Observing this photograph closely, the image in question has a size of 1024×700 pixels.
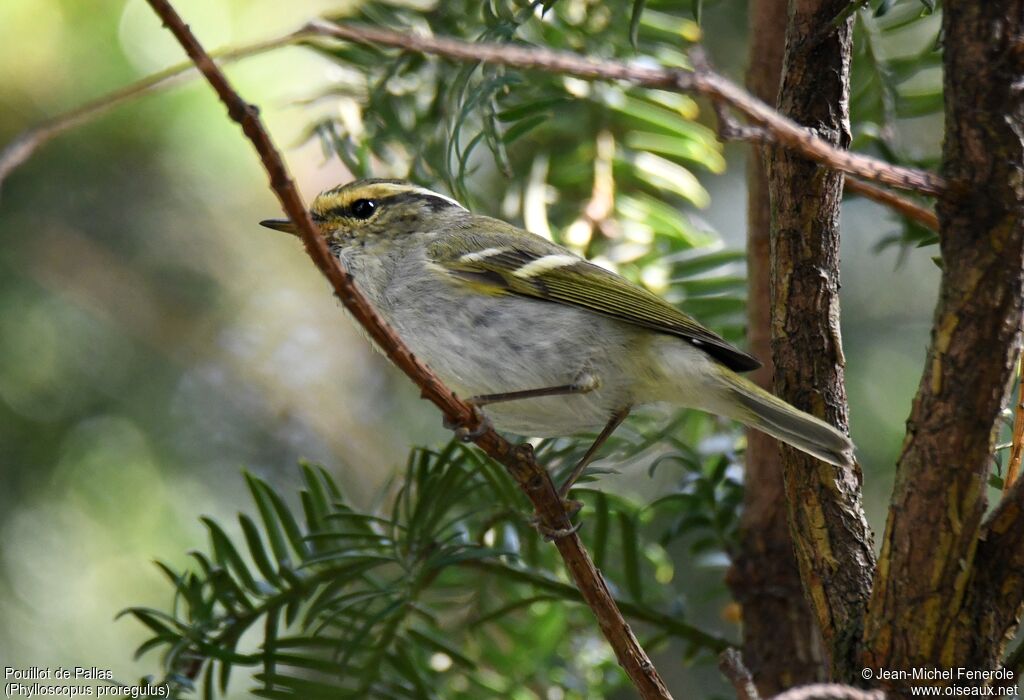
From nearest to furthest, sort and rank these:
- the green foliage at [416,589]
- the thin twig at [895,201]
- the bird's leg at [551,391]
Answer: the thin twig at [895,201]
the green foliage at [416,589]
the bird's leg at [551,391]

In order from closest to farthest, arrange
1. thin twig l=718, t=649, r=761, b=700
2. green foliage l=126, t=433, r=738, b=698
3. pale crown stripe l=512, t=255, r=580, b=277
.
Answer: thin twig l=718, t=649, r=761, b=700
green foliage l=126, t=433, r=738, b=698
pale crown stripe l=512, t=255, r=580, b=277

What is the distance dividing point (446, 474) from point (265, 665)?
0.43m

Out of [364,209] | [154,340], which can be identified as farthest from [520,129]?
[154,340]

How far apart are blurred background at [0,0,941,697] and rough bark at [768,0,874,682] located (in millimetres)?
1224

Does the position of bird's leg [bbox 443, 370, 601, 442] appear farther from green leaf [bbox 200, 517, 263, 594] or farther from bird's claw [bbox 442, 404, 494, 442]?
green leaf [bbox 200, 517, 263, 594]

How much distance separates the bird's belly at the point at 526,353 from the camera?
2.01 m

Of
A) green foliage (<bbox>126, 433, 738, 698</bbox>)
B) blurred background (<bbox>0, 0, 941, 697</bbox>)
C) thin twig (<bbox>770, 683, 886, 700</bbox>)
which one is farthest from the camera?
blurred background (<bbox>0, 0, 941, 697</bbox>)

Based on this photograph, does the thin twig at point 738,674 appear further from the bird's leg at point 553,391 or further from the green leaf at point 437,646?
the bird's leg at point 553,391

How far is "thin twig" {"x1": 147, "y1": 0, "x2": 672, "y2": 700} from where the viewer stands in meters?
0.96

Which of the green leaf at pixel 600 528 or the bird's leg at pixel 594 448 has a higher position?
the bird's leg at pixel 594 448

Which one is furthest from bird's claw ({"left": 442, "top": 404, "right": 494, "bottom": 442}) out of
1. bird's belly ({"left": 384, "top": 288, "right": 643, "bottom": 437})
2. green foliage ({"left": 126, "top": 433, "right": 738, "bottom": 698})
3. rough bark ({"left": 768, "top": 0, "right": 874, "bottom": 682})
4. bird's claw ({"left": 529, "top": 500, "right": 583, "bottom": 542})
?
bird's belly ({"left": 384, "top": 288, "right": 643, "bottom": 437})

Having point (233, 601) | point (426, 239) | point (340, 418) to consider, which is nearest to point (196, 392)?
point (340, 418)

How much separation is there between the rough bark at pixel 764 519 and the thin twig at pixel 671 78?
0.88 m

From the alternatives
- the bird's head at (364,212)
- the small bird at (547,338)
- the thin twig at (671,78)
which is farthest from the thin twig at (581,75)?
the bird's head at (364,212)
